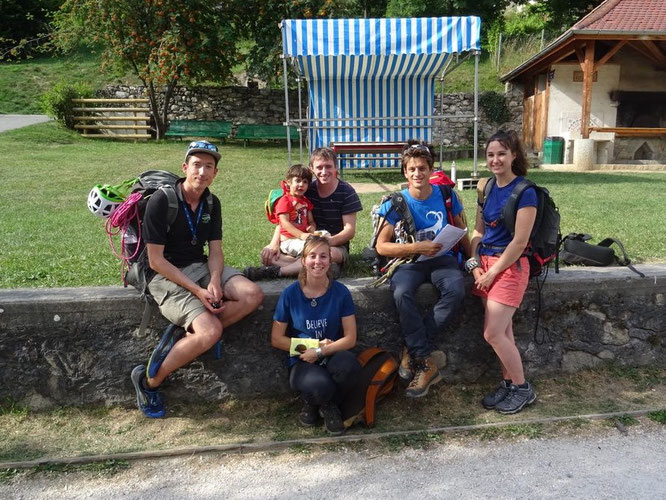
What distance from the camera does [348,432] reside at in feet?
11.1

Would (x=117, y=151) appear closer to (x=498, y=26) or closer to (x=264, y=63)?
(x=264, y=63)

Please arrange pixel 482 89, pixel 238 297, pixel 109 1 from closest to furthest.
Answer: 1. pixel 238 297
2. pixel 109 1
3. pixel 482 89

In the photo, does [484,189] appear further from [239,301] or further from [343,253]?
[239,301]

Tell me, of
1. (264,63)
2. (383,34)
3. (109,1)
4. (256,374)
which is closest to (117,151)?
(109,1)

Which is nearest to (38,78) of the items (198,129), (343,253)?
(198,129)

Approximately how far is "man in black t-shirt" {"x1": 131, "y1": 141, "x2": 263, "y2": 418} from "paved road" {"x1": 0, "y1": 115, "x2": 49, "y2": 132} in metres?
16.1

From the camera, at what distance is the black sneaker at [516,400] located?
360 cm

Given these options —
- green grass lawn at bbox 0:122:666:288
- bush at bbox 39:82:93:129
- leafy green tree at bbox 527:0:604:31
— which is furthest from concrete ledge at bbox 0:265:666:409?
leafy green tree at bbox 527:0:604:31

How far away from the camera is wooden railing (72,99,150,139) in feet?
60.7

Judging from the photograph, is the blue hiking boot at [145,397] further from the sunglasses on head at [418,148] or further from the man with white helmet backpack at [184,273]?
the sunglasses on head at [418,148]

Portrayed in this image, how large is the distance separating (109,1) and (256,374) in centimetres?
1712

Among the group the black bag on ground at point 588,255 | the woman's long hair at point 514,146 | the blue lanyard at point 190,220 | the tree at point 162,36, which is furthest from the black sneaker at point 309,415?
the tree at point 162,36

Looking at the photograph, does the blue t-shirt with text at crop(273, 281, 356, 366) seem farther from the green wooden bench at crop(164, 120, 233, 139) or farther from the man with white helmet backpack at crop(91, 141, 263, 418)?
the green wooden bench at crop(164, 120, 233, 139)

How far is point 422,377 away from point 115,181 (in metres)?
9.02
